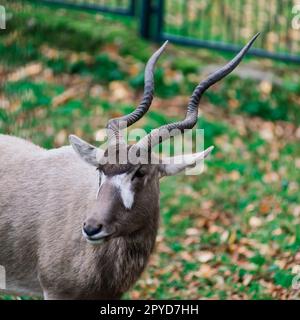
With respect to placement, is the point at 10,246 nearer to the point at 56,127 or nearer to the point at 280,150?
the point at 56,127

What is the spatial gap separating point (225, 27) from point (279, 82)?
1185 mm

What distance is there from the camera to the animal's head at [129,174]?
5.32 meters

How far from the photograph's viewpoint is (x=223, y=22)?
38.1 ft

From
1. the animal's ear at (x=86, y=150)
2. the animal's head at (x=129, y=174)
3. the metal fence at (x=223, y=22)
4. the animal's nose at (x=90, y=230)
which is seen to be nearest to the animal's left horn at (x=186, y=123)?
the animal's head at (x=129, y=174)

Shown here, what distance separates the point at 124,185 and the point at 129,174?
0.25ft

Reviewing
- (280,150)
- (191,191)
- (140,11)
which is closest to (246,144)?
(280,150)

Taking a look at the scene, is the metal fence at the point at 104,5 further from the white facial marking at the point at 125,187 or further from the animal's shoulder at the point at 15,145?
the white facial marking at the point at 125,187

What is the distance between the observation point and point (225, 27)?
38.2 feet

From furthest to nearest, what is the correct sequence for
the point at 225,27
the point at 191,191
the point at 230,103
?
the point at 225,27, the point at 230,103, the point at 191,191

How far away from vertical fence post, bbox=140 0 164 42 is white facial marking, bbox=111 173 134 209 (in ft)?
22.4

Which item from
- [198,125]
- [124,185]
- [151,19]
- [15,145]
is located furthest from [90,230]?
[151,19]

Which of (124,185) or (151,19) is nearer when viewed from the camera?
(124,185)

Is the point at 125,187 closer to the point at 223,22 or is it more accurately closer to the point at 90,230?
the point at 90,230

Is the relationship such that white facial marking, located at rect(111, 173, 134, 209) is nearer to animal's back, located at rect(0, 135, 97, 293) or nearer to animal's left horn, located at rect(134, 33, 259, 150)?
animal's left horn, located at rect(134, 33, 259, 150)
